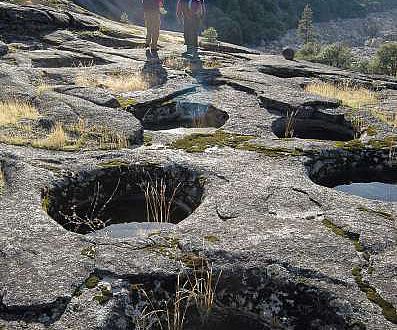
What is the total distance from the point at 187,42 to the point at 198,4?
1.61m

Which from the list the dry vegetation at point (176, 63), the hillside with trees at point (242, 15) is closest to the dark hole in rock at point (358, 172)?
the dry vegetation at point (176, 63)

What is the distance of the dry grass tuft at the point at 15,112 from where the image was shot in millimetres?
10266

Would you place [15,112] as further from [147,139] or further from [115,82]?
[115,82]

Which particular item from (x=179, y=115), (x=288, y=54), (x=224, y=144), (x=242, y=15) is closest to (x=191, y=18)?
(x=288, y=54)

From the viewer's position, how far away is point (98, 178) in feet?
26.9

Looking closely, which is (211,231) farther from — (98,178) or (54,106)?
(54,106)

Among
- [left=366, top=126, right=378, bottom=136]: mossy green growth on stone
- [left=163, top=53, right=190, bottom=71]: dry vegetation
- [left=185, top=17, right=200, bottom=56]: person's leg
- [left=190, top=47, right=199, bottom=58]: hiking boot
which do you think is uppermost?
[left=185, top=17, right=200, bottom=56]: person's leg

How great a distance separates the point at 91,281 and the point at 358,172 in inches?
231

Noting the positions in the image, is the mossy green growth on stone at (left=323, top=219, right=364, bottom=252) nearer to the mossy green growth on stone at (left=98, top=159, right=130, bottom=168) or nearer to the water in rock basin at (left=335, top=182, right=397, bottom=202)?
the water in rock basin at (left=335, top=182, right=397, bottom=202)

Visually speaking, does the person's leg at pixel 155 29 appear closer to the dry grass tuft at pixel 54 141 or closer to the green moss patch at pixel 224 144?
the green moss patch at pixel 224 144

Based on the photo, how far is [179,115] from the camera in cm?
1245

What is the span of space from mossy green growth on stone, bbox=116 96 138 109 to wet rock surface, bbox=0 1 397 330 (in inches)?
3.3

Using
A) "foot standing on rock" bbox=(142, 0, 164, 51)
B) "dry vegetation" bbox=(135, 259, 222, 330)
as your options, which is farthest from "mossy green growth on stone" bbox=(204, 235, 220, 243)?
"foot standing on rock" bbox=(142, 0, 164, 51)

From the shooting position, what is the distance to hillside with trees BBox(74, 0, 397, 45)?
8289 centimetres
